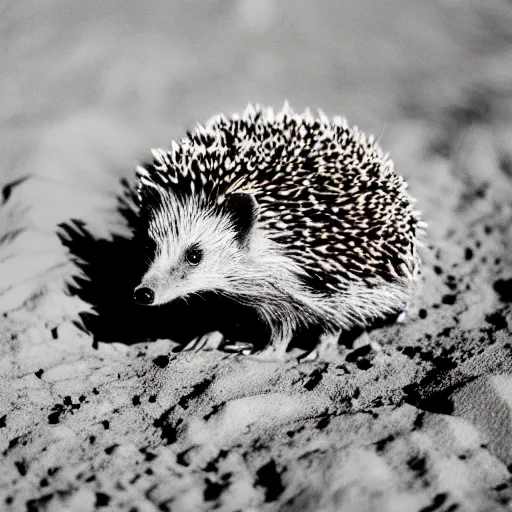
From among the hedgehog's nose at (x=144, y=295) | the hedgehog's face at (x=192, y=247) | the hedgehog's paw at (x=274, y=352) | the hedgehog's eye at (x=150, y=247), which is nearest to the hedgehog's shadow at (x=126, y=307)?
the hedgehog's paw at (x=274, y=352)

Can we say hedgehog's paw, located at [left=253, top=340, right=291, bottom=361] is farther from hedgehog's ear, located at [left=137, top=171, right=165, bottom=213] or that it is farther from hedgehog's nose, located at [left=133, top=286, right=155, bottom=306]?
hedgehog's ear, located at [left=137, top=171, right=165, bottom=213]

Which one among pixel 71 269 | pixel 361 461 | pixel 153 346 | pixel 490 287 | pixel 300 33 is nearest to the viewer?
pixel 361 461

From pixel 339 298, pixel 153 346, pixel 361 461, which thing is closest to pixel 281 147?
pixel 339 298

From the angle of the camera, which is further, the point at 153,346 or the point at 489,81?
the point at 489,81

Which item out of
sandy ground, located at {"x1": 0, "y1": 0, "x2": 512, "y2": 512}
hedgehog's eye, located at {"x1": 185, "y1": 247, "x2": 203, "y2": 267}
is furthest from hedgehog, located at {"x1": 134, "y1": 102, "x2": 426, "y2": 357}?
sandy ground, located at {"x1": 0, "y1": 0, "x2": 512, "y2": 512}

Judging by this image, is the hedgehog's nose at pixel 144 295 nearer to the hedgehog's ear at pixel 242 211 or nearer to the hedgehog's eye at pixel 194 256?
the hedgehog's eye at pixel 194 256

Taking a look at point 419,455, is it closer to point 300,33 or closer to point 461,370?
point 461,370

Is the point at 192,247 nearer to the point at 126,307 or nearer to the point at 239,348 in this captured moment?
the point at 239,348
